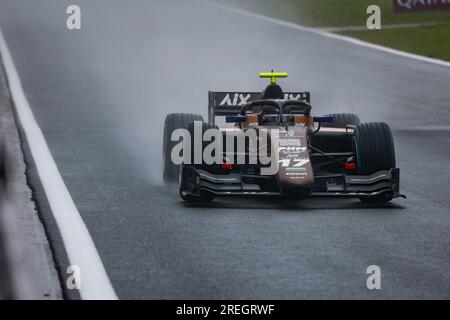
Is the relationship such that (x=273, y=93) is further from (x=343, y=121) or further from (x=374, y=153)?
(x=374, y=153)

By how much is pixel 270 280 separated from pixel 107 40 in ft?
94.4

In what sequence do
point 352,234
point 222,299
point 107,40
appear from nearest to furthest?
1. point 222,299
2. point 352,234
3. point 107,40

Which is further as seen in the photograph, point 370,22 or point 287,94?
point 370,22

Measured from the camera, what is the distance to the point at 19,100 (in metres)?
22.5

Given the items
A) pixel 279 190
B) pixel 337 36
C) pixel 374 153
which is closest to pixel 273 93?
pixel 374 153

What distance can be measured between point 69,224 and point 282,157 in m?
2.43

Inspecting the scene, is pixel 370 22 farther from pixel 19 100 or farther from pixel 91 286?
pixel 91 286

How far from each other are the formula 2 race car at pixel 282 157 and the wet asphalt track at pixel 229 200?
0.59 ft

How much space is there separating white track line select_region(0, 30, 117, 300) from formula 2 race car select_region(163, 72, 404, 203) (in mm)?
1166

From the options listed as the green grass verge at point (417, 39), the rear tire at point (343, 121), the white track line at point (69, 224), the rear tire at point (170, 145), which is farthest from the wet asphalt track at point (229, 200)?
the green grass verge at point (417, 39)

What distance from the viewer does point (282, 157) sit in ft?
40.3

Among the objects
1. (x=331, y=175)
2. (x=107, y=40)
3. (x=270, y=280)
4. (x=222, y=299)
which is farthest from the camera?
(x=107, y=40)

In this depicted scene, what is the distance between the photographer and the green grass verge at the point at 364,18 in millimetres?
34375
